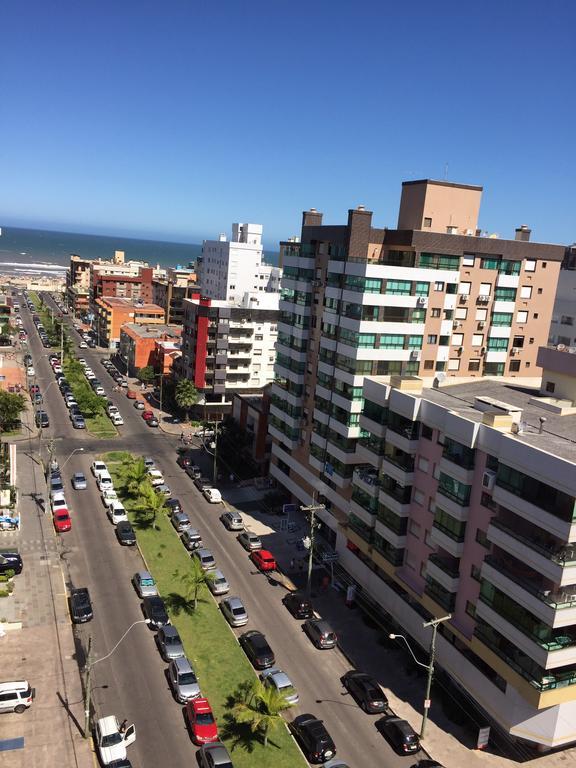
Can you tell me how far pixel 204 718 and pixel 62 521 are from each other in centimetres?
3099

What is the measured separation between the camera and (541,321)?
218 feet

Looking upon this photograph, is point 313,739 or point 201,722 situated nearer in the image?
point 313,739

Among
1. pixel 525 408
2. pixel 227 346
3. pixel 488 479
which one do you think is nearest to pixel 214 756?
pixel 488 479

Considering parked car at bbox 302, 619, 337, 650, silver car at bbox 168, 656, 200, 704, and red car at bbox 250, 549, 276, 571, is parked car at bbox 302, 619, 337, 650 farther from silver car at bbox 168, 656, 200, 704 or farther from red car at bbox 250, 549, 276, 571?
silver car at bbox 168, 656, 200, 704

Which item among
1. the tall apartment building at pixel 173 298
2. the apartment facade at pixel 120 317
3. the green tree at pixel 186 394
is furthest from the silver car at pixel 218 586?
the apartment facade at pixel 120 317

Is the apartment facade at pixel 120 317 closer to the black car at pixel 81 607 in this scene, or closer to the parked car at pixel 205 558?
the parked car at pixel 205 558

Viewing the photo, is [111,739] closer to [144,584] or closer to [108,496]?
[144,584]

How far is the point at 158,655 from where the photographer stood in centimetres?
4544

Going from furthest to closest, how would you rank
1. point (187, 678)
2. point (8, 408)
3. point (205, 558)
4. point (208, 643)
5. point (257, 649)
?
point (8, 408)
point (205, 558)
point (208, 643)
point (257, 649)
point (187, 678)

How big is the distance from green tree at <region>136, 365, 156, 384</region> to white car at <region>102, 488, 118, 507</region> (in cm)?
4716

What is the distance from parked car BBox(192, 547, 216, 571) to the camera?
2266 inches

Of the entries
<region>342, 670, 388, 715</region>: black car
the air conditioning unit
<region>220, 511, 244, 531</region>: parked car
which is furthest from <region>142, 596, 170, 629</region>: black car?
the air conditioning unit

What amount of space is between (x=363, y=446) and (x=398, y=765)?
2438cm

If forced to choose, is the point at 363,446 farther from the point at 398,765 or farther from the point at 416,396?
the point at 398,765
